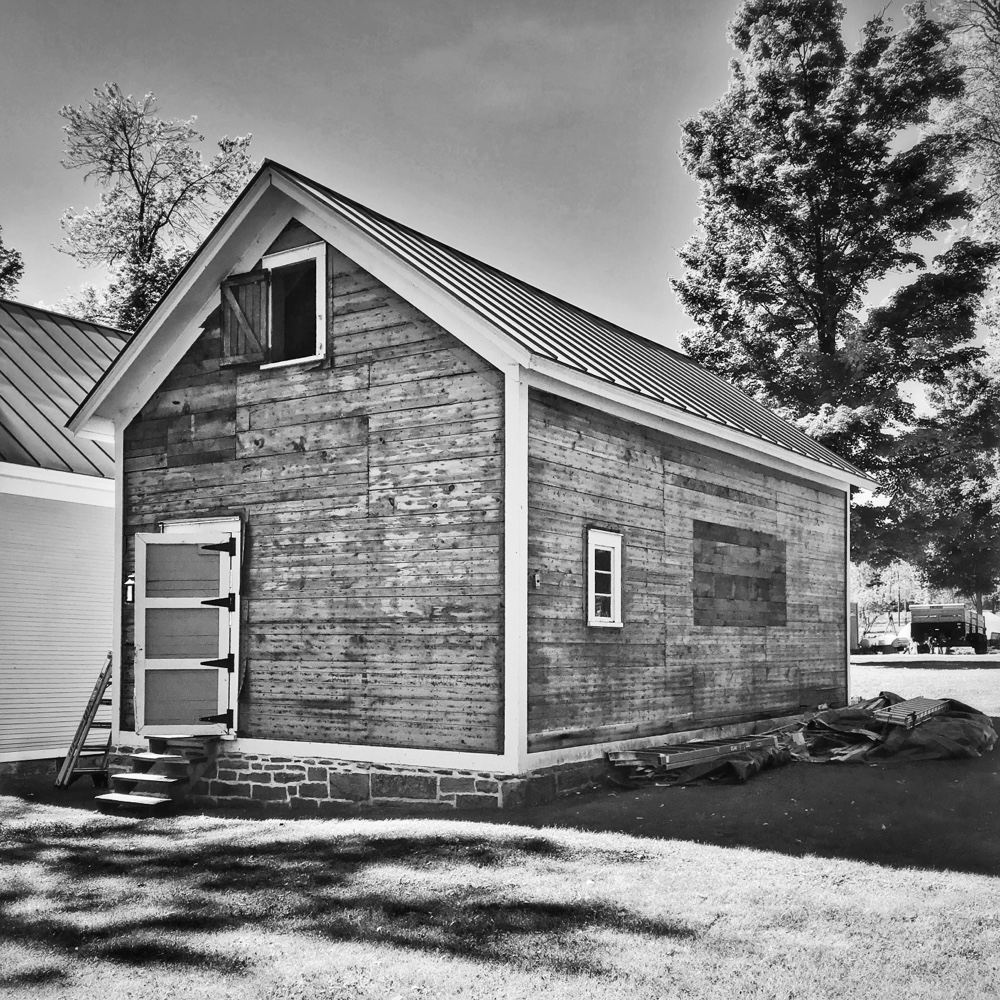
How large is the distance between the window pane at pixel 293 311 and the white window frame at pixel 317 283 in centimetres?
4

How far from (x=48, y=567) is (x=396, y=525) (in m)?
6.00

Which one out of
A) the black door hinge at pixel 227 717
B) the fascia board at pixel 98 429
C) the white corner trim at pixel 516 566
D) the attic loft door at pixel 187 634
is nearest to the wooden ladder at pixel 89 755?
the attic loft door at pixel 187 634

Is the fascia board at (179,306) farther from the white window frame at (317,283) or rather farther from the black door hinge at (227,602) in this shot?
the black door hinge at (227,602)

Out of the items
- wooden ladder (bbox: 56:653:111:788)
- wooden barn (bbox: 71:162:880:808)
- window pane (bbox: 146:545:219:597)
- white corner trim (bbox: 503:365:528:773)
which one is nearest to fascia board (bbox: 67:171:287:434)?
wooden barn (bbox: 71:162:880:808)

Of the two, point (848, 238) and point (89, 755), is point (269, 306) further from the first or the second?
point (848, 238)

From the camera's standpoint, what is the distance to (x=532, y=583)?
10.9m

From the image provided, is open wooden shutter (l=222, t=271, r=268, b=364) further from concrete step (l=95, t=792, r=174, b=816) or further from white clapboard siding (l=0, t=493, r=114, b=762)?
concrete step (l=95, t=792, r=174, b=816)

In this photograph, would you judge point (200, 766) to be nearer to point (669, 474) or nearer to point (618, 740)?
point (618, 740)

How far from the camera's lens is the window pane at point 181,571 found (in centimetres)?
1280

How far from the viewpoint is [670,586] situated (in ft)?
44.0

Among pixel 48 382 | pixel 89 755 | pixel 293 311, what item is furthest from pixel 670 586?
pixel 48 382

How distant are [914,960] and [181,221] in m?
37.2

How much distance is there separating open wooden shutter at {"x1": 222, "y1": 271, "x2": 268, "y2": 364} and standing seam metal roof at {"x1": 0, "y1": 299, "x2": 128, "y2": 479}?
136 inches

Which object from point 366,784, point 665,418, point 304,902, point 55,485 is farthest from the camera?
point 55,485
